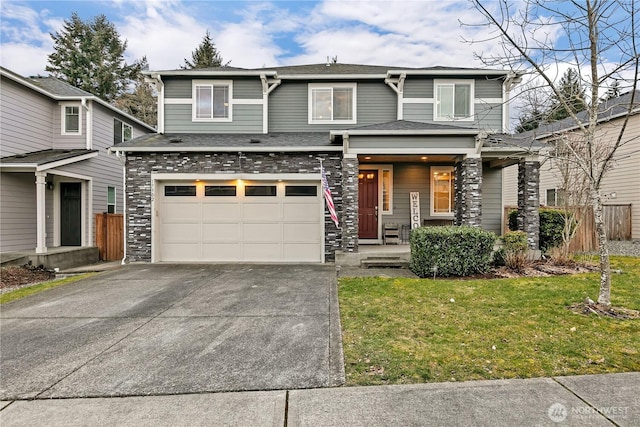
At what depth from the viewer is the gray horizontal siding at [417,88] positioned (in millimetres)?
10531

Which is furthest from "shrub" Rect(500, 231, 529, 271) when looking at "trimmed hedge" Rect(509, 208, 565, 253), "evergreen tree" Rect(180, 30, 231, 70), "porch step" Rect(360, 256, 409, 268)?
"evergreen tree" Rect(180, 30, 231, 70)

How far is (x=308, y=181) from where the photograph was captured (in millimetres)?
9586

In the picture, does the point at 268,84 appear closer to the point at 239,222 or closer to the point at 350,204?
the point at 239,222

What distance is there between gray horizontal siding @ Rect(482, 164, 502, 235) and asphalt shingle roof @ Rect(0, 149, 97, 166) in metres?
13.7

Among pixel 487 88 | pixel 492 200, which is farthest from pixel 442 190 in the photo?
pixel 487 88

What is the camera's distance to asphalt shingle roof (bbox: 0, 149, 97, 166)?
32.2 feet

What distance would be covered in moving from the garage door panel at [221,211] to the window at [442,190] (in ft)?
20.7

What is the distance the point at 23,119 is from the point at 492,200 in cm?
1596

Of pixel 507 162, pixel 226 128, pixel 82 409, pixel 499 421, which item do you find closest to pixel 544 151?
pixel 507 162

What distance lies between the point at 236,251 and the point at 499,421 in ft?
27.2

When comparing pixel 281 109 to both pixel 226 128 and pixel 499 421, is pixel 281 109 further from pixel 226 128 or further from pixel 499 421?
pixel 499 421

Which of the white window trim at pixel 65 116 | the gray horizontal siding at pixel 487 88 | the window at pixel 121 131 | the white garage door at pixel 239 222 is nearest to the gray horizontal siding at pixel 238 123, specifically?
the white garage door at pixel 239 222

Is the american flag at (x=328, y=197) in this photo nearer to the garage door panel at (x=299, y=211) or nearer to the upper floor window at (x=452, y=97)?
the garage door panel at (x=299, y=211)

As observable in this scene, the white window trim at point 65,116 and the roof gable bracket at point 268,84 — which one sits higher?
the roof gable bracket at point 268,84
